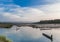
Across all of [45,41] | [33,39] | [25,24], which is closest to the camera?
[45,41]

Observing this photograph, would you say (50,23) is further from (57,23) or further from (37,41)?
(37,41)

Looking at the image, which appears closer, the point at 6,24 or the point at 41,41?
the point at 41,41

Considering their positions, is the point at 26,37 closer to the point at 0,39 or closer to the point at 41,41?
the point at 41,41

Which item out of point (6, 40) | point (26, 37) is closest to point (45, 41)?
point (26, 37)

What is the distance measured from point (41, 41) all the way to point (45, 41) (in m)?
0.18

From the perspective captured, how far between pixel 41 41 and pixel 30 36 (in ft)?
4.10

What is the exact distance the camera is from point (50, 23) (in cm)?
1641

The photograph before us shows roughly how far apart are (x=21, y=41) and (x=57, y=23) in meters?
7.92

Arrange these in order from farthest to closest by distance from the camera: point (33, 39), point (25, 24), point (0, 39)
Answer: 1. point (25, 24)
2. point (33, 39)
3. point (0, 39)

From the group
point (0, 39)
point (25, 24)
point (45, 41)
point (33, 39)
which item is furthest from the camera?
point (25, 24)

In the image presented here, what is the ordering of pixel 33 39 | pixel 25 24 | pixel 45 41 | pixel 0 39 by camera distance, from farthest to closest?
pixel 25 24
pixel 33 39
pixel 45 41
pixel 0 39

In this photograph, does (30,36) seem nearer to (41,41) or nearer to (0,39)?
(41,41)

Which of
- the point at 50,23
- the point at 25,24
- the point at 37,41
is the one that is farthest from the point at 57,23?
the point at 37,41

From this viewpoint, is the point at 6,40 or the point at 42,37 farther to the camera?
the point at 42,37
